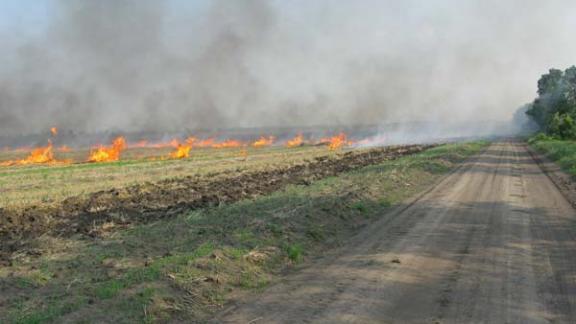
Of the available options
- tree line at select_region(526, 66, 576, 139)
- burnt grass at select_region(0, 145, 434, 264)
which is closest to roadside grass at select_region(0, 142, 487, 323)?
burnt grass at select_region(0, 145, 434, 264)

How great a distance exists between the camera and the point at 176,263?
1041 cm

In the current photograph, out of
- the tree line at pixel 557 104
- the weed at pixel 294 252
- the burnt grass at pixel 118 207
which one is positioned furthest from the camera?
the tree line at pixel 557 104

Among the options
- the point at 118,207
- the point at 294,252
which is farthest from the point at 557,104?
the point at 294,252

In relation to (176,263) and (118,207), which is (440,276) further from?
(118,207)

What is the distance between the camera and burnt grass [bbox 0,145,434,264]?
51.0ft

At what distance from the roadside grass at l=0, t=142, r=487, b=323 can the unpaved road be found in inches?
31.8

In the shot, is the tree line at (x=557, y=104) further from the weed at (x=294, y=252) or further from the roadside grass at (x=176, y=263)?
the weed at (x=294, y=252)

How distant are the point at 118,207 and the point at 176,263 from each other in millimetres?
11116

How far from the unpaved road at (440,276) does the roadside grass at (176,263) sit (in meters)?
0.81

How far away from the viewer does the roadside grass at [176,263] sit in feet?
26.8

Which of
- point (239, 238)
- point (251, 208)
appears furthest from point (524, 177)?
point (239, 238)

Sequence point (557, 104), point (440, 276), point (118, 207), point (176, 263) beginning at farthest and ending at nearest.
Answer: point (557, 104) < point (118, 207) < point (176, 263) < point (440, 276)

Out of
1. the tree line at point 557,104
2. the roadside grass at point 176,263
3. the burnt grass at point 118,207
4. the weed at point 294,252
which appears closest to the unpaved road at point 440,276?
the weed at point 294,252

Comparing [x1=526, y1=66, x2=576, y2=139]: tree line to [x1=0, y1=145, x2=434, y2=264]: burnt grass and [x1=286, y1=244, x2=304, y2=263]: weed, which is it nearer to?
[x1=0, y1=145, x2=434, y2=264]: burnt grass
